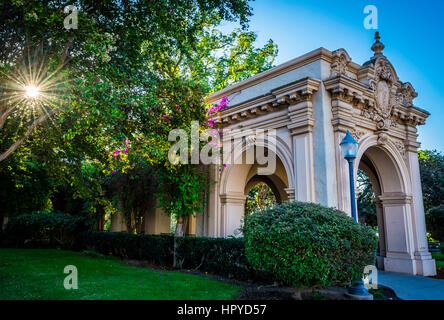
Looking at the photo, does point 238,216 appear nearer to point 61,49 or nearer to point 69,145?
point 69,145

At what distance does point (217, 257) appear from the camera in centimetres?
977

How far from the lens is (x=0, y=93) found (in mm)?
7066

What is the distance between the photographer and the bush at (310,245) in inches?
228

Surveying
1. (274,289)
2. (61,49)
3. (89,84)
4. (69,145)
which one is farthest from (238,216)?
(61,49)

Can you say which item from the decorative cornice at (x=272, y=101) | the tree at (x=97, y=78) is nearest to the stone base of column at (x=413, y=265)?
the decorative cornice at (x=272, y=101)

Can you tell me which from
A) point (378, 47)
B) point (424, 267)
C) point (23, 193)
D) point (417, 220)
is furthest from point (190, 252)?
point (23, 193)

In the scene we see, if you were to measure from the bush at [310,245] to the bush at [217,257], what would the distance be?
231 centimetres

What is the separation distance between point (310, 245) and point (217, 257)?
4628mm

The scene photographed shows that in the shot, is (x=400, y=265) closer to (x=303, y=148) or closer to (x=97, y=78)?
(x=303, y=148)

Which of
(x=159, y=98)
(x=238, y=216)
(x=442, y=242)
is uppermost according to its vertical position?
(x=159, y=98)

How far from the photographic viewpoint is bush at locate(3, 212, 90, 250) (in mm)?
17797

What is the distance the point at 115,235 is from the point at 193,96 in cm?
795

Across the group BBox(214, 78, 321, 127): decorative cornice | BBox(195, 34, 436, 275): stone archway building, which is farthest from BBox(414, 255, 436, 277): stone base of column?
BBox(214, 78, 321, 127): decorative cornice
